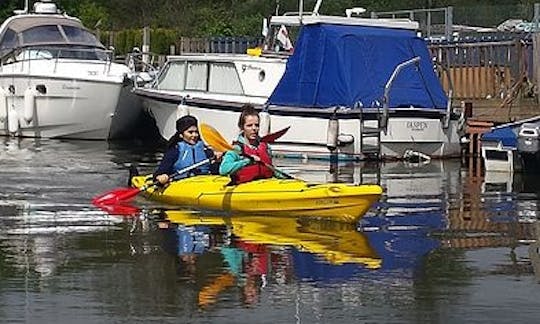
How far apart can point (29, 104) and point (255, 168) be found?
1634 centimetres

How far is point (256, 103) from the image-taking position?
2541cm

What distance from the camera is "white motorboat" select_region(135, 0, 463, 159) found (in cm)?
2423

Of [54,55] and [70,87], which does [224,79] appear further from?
[54,55]

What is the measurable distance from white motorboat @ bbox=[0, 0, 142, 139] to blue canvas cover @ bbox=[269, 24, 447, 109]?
624 centimetres

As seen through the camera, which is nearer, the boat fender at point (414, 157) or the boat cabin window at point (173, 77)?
the boat fender at point (414, 157)

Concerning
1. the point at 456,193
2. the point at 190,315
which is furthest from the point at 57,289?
the point at 456,193

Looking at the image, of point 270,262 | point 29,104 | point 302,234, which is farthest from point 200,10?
point 270,262

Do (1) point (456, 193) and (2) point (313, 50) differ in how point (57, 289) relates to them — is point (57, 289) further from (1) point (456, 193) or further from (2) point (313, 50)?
(2) point (313, 50)

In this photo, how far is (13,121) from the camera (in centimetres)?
3152

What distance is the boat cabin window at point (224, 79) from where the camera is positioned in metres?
26.8

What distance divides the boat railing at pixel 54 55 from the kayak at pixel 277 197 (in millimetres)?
15282

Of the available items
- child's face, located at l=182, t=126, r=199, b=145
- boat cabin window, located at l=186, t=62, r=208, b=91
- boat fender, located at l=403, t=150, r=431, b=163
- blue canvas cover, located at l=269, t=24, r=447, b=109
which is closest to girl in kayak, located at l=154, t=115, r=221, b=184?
child's face, located at l=182, t=126, r=199, b=145

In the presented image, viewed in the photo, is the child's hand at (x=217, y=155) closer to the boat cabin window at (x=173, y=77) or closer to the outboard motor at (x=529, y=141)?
the outboard motor at (x=529, y=141)

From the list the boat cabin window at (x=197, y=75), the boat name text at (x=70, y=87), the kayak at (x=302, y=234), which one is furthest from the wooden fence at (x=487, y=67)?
the kayak at (x=302, y=234)
